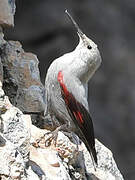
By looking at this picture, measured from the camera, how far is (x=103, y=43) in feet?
39.3

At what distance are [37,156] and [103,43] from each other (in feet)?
→ 24.8

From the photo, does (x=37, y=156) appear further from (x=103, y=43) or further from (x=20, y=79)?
(x=103, y=43)

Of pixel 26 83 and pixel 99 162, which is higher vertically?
pixel 26 83

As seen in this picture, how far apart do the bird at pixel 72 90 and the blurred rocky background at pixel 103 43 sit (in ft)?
20.0

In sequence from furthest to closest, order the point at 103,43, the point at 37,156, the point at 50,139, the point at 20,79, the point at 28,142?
the point at 103,43
the point at 20,79
the point at 50,139
the point at 37,156
the point at 28,142

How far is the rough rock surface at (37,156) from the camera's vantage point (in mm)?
3955

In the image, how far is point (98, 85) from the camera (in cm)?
1201

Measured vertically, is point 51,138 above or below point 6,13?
below

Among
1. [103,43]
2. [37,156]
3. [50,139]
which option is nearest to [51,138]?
[50,139]

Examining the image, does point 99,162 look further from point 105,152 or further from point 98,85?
point 98,85

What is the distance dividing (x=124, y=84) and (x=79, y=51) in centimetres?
653

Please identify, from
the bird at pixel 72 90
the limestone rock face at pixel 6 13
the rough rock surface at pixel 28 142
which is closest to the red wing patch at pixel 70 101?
the bird at pixel 72 90

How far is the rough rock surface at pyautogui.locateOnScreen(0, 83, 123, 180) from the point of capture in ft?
13.0

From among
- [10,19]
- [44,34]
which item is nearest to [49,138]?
[10,19]
